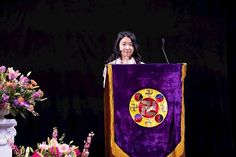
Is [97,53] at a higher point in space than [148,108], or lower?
higher

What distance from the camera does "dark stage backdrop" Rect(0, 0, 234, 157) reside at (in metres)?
5.01

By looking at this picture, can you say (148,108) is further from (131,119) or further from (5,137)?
(5,137)

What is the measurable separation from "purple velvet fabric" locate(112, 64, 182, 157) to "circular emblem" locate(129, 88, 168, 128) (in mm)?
27

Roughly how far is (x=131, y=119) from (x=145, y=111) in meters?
0.12

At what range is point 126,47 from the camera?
4.00 metres

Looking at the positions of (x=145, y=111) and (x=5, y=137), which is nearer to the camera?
(x=5, y=137)

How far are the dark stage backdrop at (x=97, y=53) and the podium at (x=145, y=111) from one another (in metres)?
1.51

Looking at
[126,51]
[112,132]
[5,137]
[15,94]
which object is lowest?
[112,132]

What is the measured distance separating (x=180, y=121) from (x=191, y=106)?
5.24ft

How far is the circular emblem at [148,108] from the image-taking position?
3.51 meters

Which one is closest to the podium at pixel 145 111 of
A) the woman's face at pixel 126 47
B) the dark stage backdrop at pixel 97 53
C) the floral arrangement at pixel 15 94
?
the woman's face at pixel 126 47

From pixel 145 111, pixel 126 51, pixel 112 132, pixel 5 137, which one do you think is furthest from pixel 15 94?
pixel 126 51

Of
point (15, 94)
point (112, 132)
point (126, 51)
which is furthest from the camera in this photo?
point (126, 51)

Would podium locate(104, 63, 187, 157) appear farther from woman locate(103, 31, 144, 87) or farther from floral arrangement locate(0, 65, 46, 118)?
floral arrangement locate(0, 65, 46, 118)
